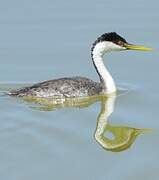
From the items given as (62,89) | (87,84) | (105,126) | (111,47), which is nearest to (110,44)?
(111,47)

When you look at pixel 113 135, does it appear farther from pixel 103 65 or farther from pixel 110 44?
pixel 110 44

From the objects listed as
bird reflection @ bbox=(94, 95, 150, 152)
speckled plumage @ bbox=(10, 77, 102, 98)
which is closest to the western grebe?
speckled plumage @ bbox=(10, 77, 102, 98)

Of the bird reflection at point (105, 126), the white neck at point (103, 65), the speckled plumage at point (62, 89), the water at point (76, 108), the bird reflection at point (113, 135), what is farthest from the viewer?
the white neck at point (103, 65)

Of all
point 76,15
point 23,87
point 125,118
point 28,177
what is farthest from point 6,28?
point 28,177

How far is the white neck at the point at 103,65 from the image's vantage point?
11305mm

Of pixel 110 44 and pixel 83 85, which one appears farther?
pixel 110 44

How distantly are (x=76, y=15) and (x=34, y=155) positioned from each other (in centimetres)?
589

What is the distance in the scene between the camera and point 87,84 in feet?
36.2

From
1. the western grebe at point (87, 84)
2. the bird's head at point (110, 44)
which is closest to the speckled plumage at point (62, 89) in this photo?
the western grebe at point (87, 84)

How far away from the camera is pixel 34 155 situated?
8.55m

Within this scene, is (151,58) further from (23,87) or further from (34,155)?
(34,155)

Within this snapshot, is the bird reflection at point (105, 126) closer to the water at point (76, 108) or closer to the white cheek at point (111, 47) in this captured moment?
the water at point (76, 108)

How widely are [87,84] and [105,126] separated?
1.19 metres

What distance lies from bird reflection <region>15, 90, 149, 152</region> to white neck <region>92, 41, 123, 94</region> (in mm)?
146
